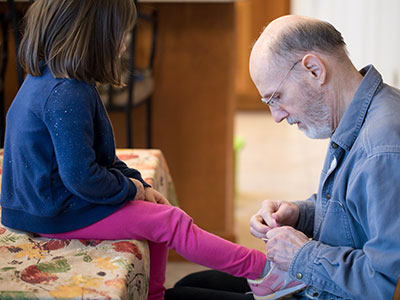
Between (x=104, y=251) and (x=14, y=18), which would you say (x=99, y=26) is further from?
(x=14, y=18)

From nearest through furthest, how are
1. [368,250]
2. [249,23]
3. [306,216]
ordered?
[368,250]
[306,216]
[249,23]

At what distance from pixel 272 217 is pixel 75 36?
1.81 ft

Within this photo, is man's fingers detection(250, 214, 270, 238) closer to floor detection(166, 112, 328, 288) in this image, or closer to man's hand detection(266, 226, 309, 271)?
man's hand detection(266, 226, 309, 271)

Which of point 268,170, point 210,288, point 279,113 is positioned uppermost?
point 279,113

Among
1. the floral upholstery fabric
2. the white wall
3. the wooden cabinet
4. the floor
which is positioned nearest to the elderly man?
the floral upholstery fabric

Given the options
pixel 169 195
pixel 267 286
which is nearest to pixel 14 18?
pixel 169 195

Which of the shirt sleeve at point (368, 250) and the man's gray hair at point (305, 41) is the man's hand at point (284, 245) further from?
the man's gray hair at point (305, 41)

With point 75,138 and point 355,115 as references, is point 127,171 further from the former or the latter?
point 355,115

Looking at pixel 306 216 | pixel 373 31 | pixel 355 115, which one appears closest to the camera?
pixel 355 115

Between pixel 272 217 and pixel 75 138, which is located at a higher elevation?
pixel 75 138

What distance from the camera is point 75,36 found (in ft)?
3.75

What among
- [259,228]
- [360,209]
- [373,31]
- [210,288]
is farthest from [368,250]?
[373,31]

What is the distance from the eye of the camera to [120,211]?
1.18 metres

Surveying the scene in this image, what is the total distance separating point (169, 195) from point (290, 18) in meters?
0.84
